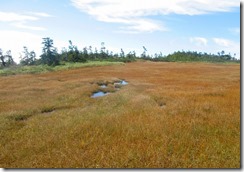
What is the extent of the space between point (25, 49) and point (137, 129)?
308 feet

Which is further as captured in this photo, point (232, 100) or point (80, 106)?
point (80, 106)

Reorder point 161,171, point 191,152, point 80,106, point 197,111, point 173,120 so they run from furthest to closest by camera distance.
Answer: point 80,106, point 197,111, point 173,120, point 191,152, point 161,171

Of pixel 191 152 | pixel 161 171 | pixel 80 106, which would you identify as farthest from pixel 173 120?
pixel 80 106

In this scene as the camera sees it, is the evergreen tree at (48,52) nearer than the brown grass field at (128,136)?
No

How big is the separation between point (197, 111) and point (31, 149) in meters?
7.46

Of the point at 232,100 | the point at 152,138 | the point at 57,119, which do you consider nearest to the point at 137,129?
the point at 152,138

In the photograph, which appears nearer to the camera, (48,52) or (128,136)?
(128,136)

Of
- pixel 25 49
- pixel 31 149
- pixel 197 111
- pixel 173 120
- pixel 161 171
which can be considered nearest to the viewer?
pixel 161 171

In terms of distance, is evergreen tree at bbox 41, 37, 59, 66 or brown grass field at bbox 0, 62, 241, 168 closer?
brown grass field at bbox 0, 62, 241, 168

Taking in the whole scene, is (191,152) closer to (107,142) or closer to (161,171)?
(161,171)

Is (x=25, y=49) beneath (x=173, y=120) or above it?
above

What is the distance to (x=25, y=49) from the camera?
320 ft

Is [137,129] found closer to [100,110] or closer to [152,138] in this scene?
[152,138]

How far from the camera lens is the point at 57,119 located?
13.7 metres
